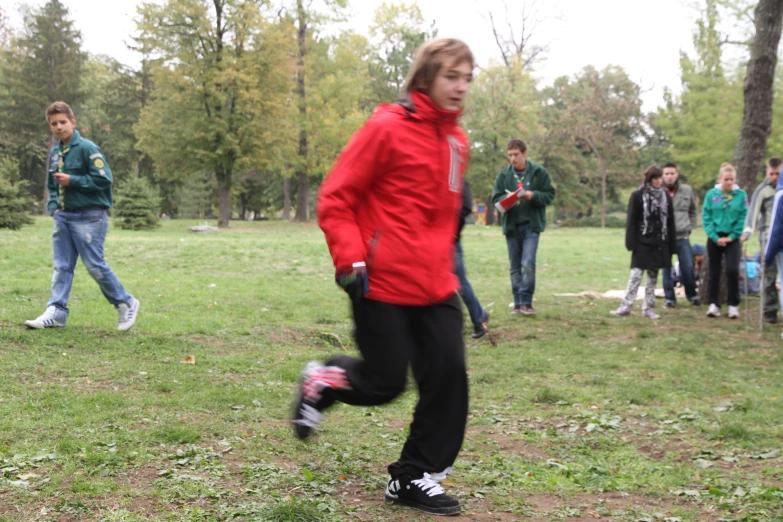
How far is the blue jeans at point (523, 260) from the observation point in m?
9.66

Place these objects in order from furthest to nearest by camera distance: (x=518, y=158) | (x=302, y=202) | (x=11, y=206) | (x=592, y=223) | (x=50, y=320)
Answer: (x=592, y=223)
(x=302, y=202)
(x=11, y=206)
(x=518, y=158)
(x=50, y=320)

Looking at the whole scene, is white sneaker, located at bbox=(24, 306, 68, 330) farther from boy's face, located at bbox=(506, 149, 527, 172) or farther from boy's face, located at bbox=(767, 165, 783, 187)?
boy's face, located at bbox=(767, 165, 783, 187)

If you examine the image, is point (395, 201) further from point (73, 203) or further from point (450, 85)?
point (73, 203)

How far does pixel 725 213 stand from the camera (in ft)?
33.9

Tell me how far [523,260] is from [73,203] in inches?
211

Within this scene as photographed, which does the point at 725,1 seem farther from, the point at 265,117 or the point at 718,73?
the point at 265,117

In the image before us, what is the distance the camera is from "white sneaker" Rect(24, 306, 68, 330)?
6.96 meters

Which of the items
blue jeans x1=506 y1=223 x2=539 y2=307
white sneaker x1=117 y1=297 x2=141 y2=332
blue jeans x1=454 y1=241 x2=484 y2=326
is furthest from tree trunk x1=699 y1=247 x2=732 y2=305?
white sneaker x1=117 y1=297 x2=141 y2=332

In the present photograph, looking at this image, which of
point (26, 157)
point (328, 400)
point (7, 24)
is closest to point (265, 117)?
point (7, 24)

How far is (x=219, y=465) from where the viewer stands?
3945mm

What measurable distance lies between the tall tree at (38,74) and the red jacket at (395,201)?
54207 millimetres

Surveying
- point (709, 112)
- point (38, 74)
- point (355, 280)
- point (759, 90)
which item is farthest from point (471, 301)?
point (38, 74)

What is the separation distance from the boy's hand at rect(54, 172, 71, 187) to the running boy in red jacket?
411 cm

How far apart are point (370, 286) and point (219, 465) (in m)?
1.35
